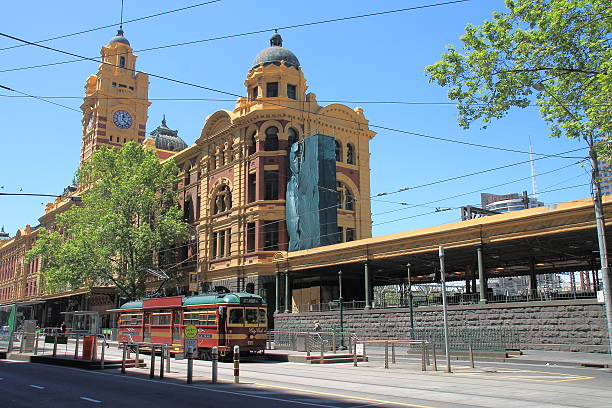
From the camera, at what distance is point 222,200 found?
49375mm

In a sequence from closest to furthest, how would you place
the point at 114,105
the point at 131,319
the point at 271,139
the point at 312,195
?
the point at 131,319
the point at 312,195
the point at 271,139
the point at 114,105

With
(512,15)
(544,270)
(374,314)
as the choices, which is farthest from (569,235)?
(544,270)

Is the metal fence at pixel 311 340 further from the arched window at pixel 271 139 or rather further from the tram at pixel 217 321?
the arched window at pixel 271 139

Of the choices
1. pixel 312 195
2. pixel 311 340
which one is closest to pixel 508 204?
pixel 312 195

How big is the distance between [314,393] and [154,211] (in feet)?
135

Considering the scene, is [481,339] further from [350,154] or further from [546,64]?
[350,154]

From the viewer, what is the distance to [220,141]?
50.0 meters

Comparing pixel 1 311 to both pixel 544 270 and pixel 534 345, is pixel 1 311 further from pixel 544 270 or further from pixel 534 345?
pixel 544 270

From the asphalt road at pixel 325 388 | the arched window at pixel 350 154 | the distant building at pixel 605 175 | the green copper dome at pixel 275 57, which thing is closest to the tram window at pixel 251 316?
the asphalt road at pixel 325 388

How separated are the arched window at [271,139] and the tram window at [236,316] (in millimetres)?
21554

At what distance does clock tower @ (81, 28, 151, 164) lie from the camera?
78.4 metres

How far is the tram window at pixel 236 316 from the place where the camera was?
2617cm

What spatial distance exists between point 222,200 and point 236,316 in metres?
24.1

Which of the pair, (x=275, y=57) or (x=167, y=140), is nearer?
(x=275, y=57)
